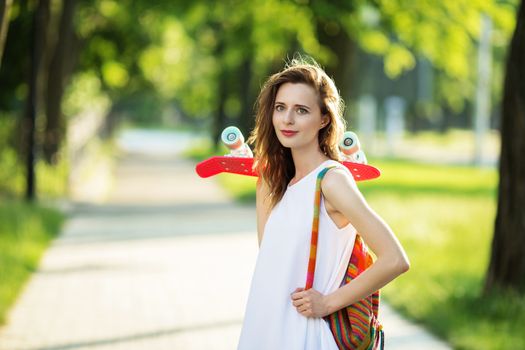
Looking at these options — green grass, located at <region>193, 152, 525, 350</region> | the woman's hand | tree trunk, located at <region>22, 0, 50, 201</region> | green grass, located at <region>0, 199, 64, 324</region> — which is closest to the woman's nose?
the woman's hand

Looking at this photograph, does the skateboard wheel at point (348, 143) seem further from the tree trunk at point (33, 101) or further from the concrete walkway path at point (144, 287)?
the tree trunk at point (33, 101)

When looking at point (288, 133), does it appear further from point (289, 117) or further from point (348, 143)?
point (348, 143)

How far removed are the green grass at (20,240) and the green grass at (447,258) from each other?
3295mm

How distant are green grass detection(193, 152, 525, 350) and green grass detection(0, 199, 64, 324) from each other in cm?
329

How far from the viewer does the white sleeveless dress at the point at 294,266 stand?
3109 millimetres

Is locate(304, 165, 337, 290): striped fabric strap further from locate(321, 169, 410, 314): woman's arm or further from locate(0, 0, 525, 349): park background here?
locate(0, 0, 525, 349): park background

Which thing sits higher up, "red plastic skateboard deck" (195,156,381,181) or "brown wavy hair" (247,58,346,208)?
"brown wavy hair" (247,58,346,208)

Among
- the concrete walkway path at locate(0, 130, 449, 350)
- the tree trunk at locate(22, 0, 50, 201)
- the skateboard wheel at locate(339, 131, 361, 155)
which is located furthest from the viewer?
the tree trunk at locate(22, 0, 50, 201)

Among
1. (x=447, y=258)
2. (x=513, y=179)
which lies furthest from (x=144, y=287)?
(x=447, y=258)

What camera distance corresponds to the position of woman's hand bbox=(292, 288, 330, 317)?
3.07m

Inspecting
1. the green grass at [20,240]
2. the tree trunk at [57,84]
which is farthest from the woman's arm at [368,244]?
the tree trunk at [57,84]

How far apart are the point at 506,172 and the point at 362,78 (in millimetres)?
41831

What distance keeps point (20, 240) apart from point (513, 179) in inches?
241

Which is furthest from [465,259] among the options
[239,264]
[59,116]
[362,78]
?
[362,78]
